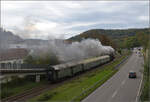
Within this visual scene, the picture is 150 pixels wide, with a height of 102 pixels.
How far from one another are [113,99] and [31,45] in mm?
→ 21955

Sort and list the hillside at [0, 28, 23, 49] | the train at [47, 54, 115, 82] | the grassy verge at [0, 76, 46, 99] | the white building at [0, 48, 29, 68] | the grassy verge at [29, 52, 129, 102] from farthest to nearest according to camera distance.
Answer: the white building at [0, 48, 29, 68]
the train at [47, 54, 115, 82]
the hillside at [0, 28, 23, 49]
the grassy verge at [0, 76, 46, 99]
the grassy verge at [29, 52, 129, 102]

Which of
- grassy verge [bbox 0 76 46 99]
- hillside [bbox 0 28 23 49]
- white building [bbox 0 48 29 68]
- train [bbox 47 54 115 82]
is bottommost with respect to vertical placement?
grassy verge [bbox 0 76 46 99]

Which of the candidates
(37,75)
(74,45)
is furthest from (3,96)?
(74,45)

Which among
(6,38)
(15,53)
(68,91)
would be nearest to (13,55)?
(15,53)

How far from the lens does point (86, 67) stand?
3850 cm

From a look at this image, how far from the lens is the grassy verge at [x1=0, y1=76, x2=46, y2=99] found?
72.2 ft

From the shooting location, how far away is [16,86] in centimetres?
2541

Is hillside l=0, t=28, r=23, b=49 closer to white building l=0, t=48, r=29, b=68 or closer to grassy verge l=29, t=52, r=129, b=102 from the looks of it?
white building l=0, t=48, r=29, b=68

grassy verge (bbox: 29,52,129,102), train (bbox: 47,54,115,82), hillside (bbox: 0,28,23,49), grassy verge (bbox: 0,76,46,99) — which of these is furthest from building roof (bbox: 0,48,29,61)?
grassy verge (bbox: 29,52,129,102)

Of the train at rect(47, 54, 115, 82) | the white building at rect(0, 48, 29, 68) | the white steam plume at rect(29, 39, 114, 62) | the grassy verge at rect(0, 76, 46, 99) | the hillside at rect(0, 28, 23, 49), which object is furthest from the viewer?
the white steam plume at rect(29, 39, 114, 62)

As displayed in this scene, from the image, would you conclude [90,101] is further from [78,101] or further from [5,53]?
[5,53]

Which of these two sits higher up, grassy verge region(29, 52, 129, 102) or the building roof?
the building roof

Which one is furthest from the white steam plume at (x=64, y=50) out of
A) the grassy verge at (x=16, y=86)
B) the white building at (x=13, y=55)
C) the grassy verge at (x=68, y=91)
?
the grassy verge at (x=68, y=91)

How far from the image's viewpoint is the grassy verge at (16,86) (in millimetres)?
22008
